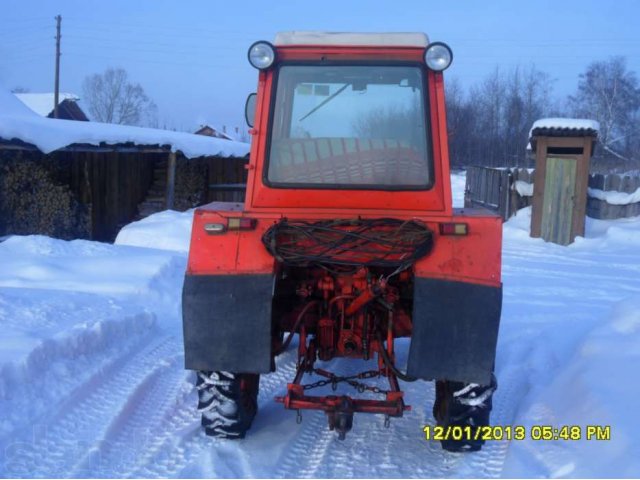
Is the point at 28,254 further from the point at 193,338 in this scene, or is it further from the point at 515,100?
the point at 515,100

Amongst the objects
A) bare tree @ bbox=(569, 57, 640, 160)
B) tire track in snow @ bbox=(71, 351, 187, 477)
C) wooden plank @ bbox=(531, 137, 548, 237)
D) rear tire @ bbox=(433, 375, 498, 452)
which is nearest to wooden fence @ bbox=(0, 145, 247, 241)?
tire track in snow @ bbox=(71, 351, 187, 477)

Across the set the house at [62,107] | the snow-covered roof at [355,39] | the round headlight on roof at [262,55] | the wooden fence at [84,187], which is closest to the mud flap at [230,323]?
the round headlight on roof at [262,55]

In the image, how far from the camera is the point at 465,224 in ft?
11.8

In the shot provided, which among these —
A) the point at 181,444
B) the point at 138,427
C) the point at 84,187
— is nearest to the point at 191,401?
the point at 138,427

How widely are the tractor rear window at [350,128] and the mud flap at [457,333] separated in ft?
2.54

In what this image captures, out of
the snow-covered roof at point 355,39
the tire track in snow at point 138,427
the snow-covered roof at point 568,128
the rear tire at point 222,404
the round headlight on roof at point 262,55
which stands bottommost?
the tire track in snow at point 138,427

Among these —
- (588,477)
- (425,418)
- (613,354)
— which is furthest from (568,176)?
(588,477)

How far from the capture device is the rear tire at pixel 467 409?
384cm

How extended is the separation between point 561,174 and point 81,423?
1079 cm

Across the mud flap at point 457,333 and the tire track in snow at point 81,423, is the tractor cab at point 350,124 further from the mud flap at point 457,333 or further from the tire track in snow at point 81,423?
the tire track in snow at point 81,423

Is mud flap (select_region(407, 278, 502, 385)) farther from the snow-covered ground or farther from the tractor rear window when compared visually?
the tractor rear window

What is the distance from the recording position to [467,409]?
3.87m

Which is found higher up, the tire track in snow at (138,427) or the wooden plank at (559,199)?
the wooden plank at (559,199)

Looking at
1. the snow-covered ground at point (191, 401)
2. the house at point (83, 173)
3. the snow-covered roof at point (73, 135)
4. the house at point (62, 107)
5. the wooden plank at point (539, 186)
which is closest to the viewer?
the snow-covered ground at point (191, 401)
